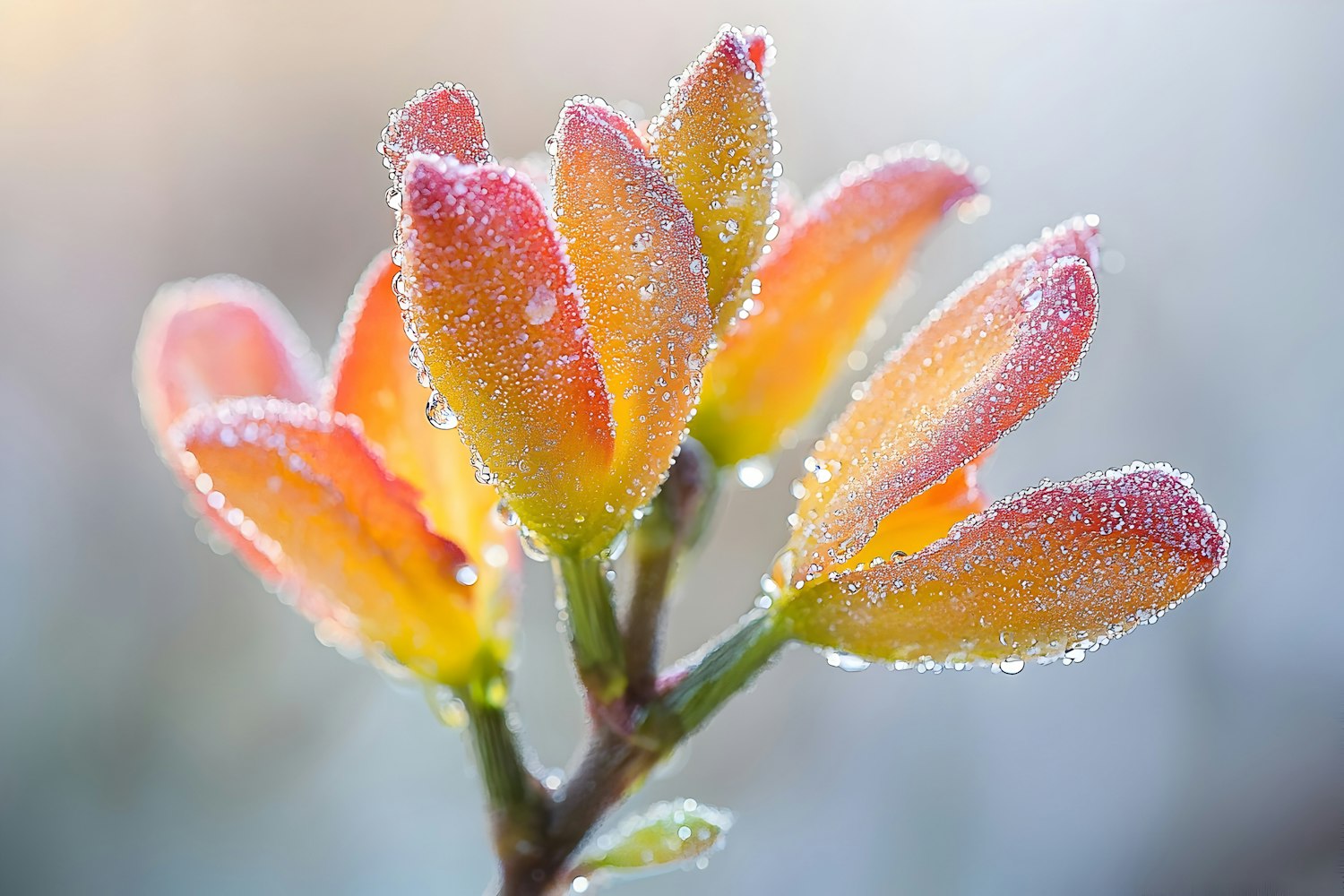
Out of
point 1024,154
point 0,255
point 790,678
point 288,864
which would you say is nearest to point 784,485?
point 790,678

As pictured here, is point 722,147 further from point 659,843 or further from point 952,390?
point 659,843

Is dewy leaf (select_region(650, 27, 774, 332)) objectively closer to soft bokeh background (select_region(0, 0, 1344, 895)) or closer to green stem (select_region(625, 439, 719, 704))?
green stem (select_region(625, 439, 719, 704))

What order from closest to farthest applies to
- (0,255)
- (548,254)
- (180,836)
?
(548,254), (180,836), (0,255)

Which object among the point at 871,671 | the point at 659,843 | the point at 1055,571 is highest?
the point at 1055,571

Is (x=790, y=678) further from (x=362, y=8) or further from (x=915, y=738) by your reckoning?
(x=362, y=8)

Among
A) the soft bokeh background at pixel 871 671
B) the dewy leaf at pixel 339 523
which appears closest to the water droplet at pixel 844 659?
the dewy leaf at pixel 339 523

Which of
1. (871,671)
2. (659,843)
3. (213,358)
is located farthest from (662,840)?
(871,671)
